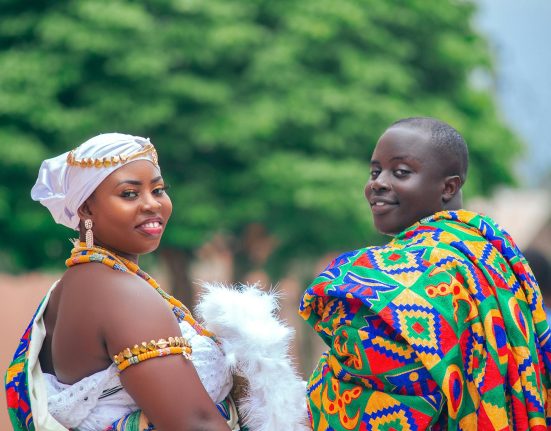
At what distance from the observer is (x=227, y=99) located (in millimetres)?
12609

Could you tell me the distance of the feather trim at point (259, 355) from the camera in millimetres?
2705

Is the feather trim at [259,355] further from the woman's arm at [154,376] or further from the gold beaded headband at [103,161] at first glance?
the gold beaded headband at [103,161]

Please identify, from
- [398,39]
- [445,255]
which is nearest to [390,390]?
[445,255]

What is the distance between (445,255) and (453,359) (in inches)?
12.4

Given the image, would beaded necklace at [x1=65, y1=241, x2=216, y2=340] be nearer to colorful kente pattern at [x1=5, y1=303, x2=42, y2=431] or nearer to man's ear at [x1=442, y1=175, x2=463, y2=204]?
colorful kente pattern at [x1=5, y1=303, x2=42, y2=431]

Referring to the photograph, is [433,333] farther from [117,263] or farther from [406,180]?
[117,263]

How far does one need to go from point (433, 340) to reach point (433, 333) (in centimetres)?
2

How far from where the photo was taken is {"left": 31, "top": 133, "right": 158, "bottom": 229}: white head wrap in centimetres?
264

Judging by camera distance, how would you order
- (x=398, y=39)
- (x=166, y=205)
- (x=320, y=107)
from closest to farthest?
(x=166, y=205) → (x=320, y=107) → (x=398, y=39)

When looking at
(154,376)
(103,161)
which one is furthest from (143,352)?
(103,161)

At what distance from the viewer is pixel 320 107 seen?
12.7 metres

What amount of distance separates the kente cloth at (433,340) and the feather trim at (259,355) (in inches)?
4.2

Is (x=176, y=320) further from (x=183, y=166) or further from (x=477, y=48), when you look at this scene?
(x=477, y=48)

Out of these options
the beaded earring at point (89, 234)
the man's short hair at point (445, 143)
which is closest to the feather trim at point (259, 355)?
the beaded earring at point (89, 234)
